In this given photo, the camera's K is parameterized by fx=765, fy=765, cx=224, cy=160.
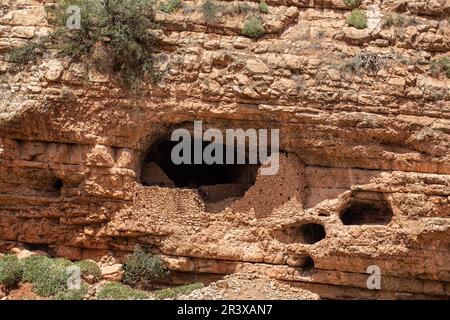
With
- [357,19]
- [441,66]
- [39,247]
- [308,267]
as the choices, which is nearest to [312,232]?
[308,267]

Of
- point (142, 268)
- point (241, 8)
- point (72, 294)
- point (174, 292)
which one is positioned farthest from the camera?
point (241, 8)

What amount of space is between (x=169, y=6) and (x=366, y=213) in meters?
6.78

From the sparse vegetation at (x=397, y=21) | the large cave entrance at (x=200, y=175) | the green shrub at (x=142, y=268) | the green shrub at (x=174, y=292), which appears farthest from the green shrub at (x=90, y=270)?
the sparse vegetation at (x=397, y=21)

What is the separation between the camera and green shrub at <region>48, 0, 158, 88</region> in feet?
57.3

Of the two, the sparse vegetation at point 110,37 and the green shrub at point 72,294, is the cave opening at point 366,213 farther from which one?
the green shrub at point 72,294

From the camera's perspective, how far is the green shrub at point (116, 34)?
17.5 meters

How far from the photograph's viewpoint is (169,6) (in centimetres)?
1798

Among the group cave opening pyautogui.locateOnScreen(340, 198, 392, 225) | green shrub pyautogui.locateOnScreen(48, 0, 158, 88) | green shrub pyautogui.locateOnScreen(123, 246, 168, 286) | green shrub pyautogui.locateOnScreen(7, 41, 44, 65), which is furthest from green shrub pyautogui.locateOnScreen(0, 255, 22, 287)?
cave opening pyautogui.locateOnScreen(340, 198, 392, 225)

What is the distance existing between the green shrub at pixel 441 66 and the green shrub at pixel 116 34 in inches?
252

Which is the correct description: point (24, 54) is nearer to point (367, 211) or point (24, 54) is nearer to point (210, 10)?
point (210, 10)

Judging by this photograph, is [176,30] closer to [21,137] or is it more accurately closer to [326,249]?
[21,137]

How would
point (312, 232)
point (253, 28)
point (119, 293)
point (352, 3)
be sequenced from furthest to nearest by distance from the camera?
point (312, 232), point (352, 3), point (253, 28), point (119, 293)

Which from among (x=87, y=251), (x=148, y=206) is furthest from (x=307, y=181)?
(x=87, y=251)

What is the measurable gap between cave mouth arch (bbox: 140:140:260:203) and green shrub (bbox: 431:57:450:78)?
Result: 4674mm
